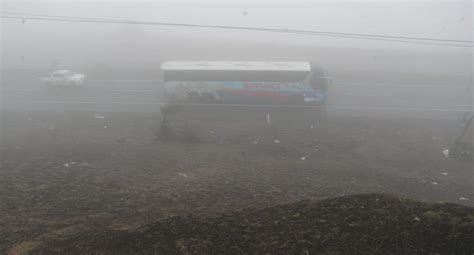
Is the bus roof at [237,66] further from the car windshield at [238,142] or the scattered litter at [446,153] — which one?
the scattered litter at [446,153]

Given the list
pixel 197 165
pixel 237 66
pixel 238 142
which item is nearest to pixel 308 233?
pixel 197 165

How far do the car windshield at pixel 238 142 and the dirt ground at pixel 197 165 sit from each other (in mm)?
86

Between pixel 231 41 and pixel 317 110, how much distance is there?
21.6 metres

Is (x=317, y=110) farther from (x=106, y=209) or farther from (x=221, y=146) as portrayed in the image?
(x=106, y=209)

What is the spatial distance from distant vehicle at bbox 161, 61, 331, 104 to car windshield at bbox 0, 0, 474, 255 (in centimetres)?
9

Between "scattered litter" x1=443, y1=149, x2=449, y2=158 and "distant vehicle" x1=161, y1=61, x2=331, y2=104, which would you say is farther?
"distant vehicle" x1=161, y1=61, x2=331, y2=104

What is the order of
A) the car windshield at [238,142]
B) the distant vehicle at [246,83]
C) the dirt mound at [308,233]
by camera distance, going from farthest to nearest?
the distant vehicle at [246,83] → the car windshield at [238,142] → the dirt mound at [308,233]

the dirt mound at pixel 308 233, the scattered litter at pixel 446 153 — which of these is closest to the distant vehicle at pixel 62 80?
the dirt mound at pixel 308 233

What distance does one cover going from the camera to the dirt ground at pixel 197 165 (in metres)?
9.73

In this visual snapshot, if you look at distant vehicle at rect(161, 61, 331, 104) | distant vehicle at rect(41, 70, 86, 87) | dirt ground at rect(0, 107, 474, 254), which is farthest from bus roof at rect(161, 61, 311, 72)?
distant vehicle at rect(41, 70, 86, 87)

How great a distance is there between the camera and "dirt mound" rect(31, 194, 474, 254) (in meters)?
6.12

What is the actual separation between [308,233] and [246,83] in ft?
56.4

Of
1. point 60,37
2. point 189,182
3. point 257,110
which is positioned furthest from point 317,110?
point 60,37

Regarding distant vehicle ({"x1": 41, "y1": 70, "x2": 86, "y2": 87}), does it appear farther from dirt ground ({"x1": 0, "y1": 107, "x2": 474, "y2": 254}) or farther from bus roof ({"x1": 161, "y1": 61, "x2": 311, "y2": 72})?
bus roof ({"x1": 161, "y1": 61, "x2": 311, "y2": 72})
